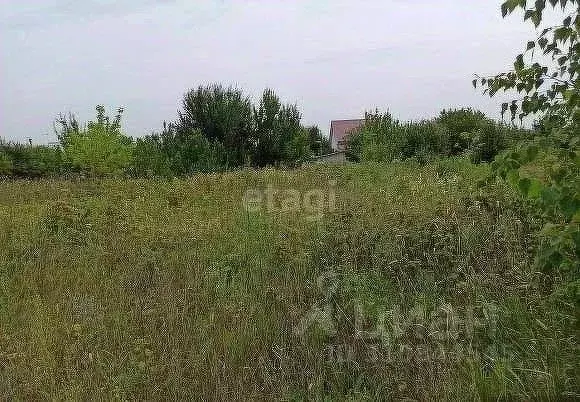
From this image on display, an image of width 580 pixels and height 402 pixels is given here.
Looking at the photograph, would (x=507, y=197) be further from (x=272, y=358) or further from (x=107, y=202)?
(x=107, y=202)

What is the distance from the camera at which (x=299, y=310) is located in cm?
382

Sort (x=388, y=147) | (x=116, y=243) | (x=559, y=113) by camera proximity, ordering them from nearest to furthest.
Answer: (x=559, y=113) < (x=116, y=243) < (x=388, y=147)

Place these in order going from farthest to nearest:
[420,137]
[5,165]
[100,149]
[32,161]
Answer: [420,137], [32,161], [5,165], [100,149]

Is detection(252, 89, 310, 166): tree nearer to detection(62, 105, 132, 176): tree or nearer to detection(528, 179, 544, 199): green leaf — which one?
detection(62, 105, 132, 176): tree

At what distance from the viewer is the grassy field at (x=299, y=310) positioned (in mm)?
2920

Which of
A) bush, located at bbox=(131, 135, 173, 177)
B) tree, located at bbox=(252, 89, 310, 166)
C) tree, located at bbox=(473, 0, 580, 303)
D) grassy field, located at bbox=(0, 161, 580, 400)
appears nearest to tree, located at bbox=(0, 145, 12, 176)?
bush, located at bbox=(131, 135, 173, 177)

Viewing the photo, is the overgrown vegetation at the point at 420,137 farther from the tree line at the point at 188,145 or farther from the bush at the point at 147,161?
the bush at the point at 147,161

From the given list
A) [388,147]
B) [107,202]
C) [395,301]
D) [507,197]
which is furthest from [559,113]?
[388,147]

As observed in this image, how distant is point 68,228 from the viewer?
22.3ft

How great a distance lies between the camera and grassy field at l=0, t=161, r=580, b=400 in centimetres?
292

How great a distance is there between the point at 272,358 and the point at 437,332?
43.7 inches

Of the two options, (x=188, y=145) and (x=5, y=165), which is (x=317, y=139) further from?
(x=5, y=165)

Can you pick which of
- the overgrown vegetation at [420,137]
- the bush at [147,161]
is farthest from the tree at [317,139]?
the bush at [147,161]

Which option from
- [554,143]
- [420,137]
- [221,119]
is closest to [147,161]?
[221,119]
